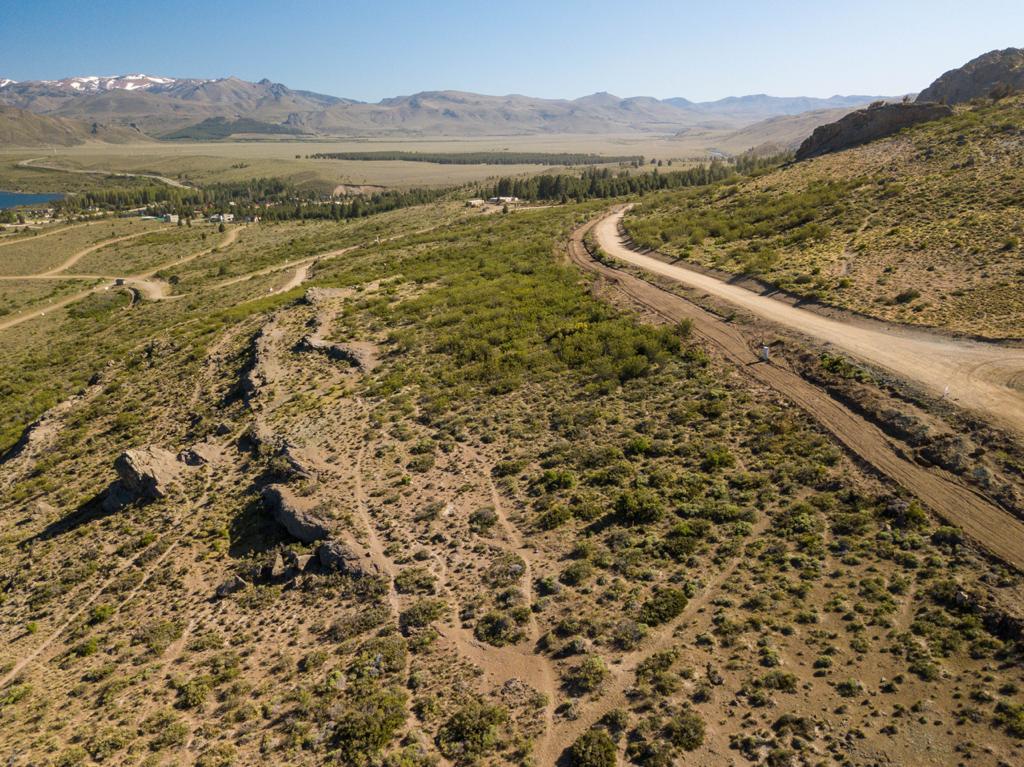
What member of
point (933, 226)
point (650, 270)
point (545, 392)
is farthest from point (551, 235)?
point (545, 392)

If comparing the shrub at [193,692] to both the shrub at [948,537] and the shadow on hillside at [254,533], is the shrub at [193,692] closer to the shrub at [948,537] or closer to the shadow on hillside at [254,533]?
the shadow on hillside at [254,533]

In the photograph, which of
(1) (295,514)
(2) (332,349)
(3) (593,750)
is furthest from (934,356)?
(2) (332,349)

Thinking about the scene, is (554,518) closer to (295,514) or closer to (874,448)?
(295,514)

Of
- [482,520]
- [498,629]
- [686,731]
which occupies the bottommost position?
[498,629]

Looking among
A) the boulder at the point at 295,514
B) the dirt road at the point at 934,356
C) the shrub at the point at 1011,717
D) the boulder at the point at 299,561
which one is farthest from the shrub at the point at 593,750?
the dirt road at the point at 934,356

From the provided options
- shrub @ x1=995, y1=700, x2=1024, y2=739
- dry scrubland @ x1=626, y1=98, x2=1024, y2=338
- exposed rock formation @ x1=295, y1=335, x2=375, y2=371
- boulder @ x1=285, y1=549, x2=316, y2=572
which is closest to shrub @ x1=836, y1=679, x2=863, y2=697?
shrub @ x1=995, y1=700, x2=1024, y2=739

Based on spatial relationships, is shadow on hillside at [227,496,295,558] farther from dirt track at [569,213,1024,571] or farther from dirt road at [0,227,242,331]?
dirt road at [0,227,242,331]
